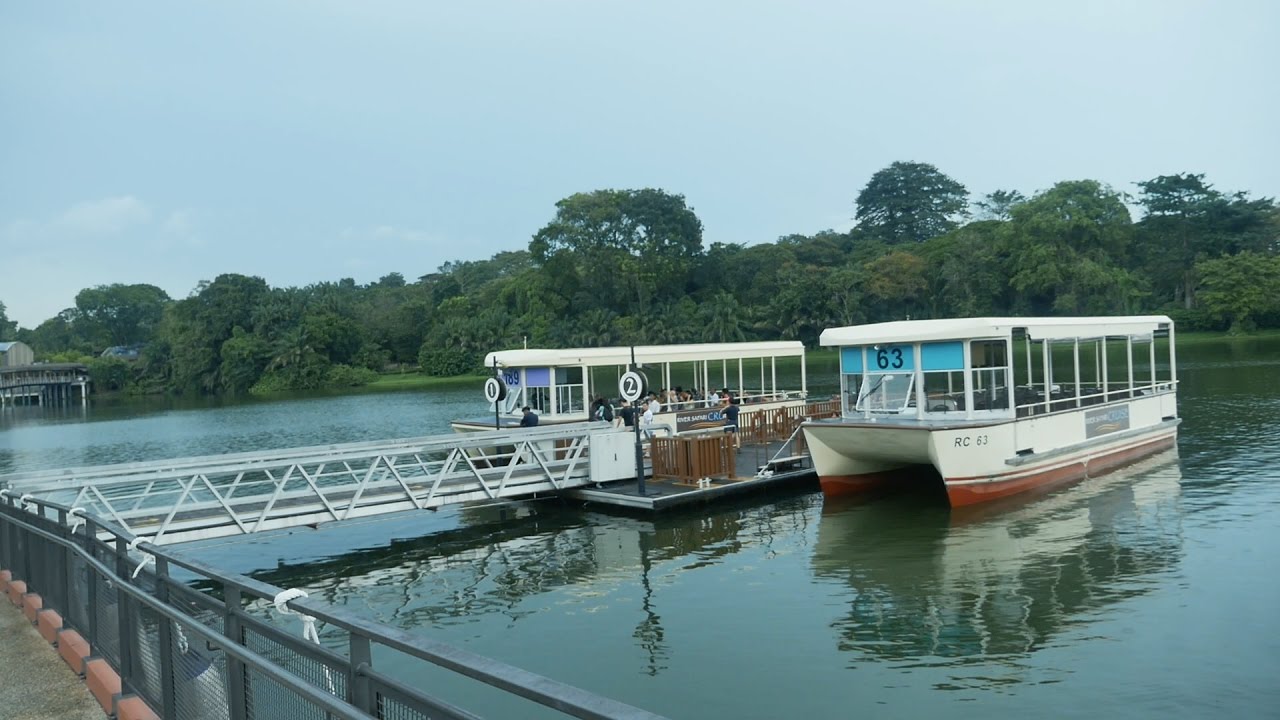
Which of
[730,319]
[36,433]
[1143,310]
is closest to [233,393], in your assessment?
[36,433]

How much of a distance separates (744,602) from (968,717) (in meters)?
4.44

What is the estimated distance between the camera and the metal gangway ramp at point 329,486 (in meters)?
15.1

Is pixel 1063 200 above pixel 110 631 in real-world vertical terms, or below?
above

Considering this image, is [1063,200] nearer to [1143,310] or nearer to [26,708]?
[1143,310]

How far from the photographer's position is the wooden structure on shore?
313 ft

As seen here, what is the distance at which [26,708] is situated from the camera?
6.60 m

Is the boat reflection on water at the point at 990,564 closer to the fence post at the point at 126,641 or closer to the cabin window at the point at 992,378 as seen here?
the cabin window at the point at 992,378

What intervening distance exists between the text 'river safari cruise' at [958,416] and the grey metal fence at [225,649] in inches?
561

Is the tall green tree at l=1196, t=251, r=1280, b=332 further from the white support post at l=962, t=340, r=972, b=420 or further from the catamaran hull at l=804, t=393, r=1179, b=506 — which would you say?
the white support post at l=962, t=340, r=972, b=420

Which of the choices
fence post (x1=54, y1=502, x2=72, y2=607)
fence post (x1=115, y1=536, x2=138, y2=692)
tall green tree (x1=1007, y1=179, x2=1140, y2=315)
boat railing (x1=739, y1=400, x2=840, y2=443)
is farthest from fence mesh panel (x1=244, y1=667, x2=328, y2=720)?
tall green tree (x1=1007, y1=179, x2=1140, y2=315)

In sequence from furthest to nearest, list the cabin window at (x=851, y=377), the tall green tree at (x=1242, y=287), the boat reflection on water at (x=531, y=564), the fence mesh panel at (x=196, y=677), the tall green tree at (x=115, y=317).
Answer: the tall green tree at (x=115, y=317) < the tall green tree at (x=1242, y=287) < the cabin window at (x=851, y=377) < the boat reflection on water at (x=531, y=564) < the fence mesh panel at (x=196, y=677)

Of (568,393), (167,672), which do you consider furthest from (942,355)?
(167,672)

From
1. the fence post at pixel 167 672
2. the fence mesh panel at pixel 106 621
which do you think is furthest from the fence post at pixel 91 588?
the fence post at pixel 167 672

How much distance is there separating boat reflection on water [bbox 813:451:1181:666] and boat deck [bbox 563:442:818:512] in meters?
1.80
